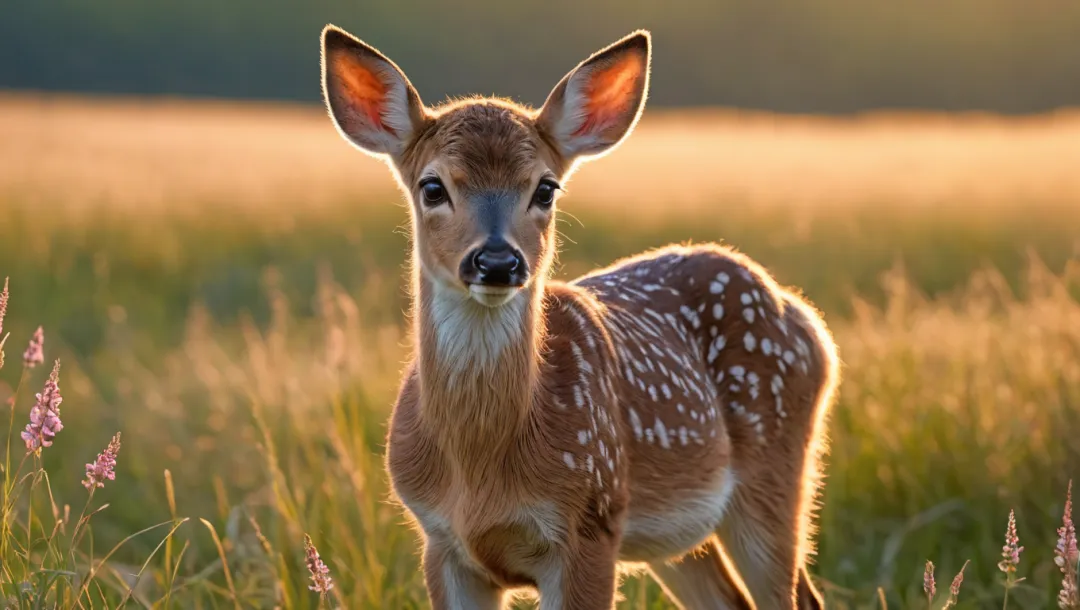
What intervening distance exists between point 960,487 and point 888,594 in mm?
914

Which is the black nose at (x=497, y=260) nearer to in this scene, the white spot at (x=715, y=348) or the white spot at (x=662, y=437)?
the white spot at (x=662, y=437)

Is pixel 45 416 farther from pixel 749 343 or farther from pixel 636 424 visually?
pixel 749 343

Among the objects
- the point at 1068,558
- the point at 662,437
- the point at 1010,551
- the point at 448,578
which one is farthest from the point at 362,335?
the point at 1068,558

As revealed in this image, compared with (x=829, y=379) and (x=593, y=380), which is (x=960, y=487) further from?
(x=593, y=380)

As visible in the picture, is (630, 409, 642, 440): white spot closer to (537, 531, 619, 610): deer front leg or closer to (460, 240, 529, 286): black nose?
(537, 531, 619, 610): deer front leg

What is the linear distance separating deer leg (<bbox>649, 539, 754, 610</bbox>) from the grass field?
0.22m

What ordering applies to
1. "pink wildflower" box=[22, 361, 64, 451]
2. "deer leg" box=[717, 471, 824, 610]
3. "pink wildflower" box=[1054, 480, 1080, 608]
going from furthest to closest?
"deer leg" box=[717, 471, 824, 610] < "pink wildflower" box=[22, 361, 64, 451] < "pink wildflower" box=[1054, 480, 1080, 608]

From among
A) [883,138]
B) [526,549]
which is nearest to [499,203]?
[526,549]

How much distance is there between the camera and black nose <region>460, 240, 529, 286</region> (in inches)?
167

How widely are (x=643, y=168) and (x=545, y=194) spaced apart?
1719 cm

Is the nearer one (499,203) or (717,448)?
(499,203)

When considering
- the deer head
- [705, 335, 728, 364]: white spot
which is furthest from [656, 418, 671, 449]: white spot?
the deer head

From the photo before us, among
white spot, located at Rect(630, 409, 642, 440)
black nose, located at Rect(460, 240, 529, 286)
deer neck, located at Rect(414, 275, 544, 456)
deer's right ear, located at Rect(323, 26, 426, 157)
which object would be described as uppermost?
deer's right ear, located at Rect(323, 26, 426, 157)

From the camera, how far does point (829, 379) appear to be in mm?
5887
